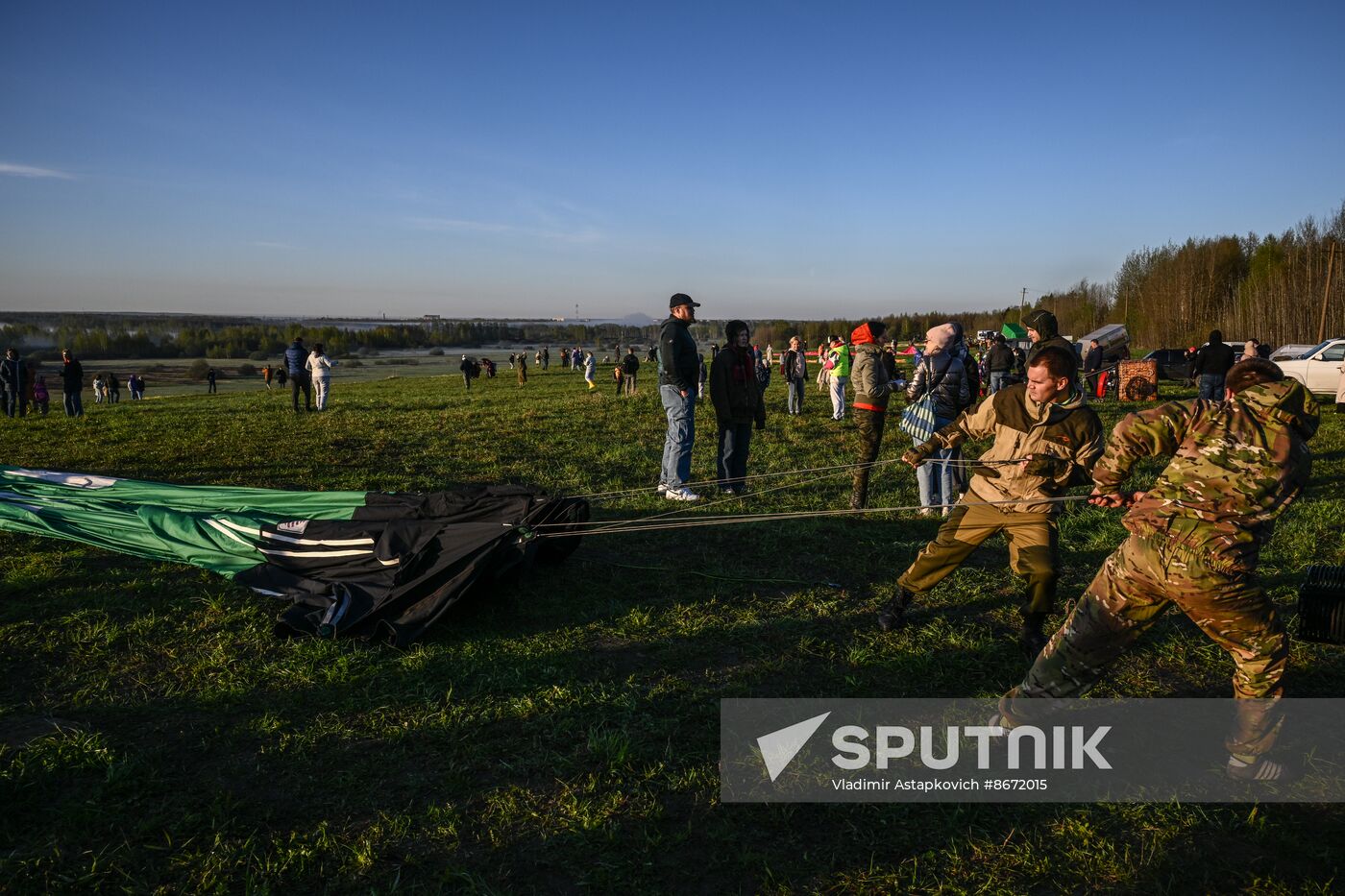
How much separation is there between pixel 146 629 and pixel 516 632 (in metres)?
2.50

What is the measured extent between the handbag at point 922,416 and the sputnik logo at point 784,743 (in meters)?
3.94

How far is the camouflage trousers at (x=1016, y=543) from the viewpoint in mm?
4285

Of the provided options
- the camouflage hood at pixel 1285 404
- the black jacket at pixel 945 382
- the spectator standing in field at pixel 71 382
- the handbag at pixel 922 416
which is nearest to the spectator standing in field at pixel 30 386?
the spectator standing in field at pixel 71 382

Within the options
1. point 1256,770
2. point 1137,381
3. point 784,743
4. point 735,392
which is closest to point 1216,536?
point 1256,770

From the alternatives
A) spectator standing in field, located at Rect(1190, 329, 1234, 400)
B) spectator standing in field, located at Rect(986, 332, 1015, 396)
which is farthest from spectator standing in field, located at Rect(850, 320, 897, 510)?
spectator standing in field, located at Rect(1190, 329, 1234, 400)

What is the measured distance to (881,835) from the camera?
9.97 feet

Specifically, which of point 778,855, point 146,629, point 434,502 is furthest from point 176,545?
point 778,855

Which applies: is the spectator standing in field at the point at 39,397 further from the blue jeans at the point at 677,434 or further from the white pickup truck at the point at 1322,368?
the white pickup truck at the point at 1322,368

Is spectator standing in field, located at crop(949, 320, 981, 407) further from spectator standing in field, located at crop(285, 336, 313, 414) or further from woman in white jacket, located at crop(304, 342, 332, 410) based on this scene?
woman in white jacket, located at crop(304, 342, 332, 410)

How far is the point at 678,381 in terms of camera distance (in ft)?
26.7

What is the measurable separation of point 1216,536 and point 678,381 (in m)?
5.69

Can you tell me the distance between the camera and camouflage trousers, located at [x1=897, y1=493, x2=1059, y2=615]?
14.1 ft

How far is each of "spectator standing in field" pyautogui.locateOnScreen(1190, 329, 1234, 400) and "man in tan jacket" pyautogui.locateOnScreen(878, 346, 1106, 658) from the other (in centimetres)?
1230

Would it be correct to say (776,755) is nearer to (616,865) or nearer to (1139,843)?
(616,865)
